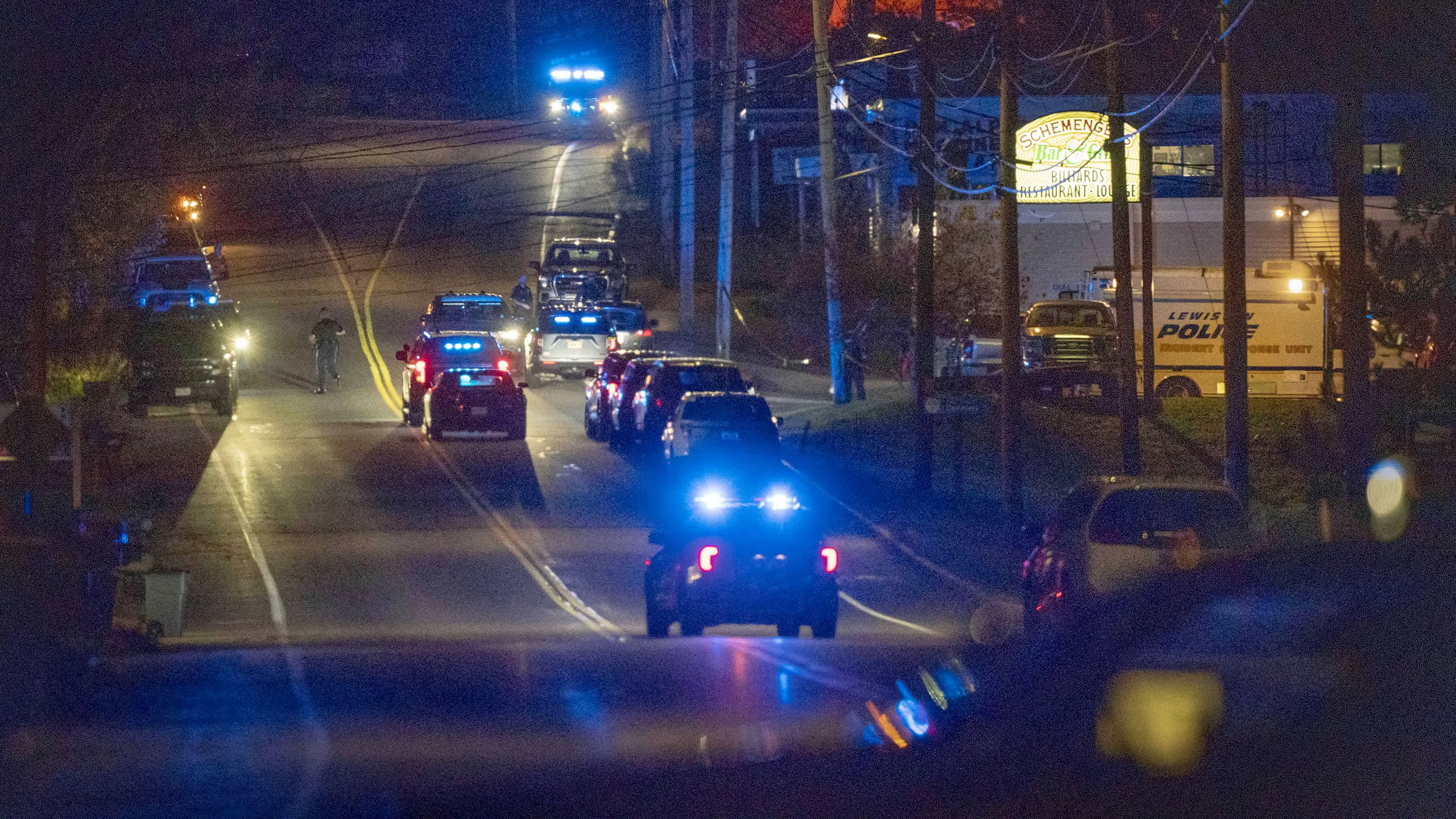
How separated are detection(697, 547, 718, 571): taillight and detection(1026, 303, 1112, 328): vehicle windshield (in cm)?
1941

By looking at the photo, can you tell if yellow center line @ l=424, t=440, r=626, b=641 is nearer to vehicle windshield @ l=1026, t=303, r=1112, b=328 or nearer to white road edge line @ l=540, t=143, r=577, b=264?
vehicle windshield @ l=1026, t=303, r=1112, b=328

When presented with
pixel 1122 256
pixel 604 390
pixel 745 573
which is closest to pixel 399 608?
pixel 745 573

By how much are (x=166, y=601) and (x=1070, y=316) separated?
881 inches

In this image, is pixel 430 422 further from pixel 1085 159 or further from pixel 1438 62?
pixel 1438 62

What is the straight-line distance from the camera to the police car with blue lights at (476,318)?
35.1 m

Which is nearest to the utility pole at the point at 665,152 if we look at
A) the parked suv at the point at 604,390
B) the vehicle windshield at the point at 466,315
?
the vehicle windshield at the point at 466,315

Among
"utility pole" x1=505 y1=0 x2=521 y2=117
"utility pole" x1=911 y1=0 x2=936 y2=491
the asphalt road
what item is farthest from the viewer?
"utility pole" x1=505 y1=0 x2=521 y2=117

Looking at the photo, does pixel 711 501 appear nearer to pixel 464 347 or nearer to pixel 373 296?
pixel 464 347

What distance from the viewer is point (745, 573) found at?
13.6m

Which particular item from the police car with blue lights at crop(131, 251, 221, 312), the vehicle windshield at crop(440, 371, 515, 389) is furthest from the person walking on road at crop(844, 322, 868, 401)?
the police car with blue lights at crop(131, 251, 221, 312)

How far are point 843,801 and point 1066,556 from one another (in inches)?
380

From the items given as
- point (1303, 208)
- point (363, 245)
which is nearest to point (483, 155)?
point (363, 245)

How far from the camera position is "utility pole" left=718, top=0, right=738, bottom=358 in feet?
124

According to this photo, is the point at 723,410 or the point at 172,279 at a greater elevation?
the point at 172,279
